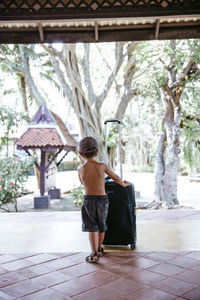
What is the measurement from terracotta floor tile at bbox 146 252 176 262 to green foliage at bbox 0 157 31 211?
5.21 m

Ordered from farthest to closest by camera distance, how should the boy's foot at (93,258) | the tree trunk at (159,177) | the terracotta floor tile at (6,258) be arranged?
the tree trunk at (159,177) → the terracotta floor tile at (6,258) → the boy's foot at (93,258)

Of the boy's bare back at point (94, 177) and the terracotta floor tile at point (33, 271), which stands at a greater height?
the boy's bare back at point (94, 177)

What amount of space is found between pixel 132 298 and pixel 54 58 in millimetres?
7308

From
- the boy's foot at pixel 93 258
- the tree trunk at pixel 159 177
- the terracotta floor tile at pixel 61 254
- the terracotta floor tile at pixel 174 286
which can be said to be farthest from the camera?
the tree trunk at pixel 159 177

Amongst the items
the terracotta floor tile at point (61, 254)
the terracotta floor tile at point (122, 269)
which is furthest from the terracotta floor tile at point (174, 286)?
the terracotta floor tile at point (61, 254)

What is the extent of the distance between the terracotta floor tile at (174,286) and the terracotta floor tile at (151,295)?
2.2 inches

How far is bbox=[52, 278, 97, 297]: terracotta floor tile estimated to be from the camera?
231cm

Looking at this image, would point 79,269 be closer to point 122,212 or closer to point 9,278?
point 9,278

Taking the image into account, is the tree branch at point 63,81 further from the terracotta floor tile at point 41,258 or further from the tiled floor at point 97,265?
the terracotta floor tile at point 41,258

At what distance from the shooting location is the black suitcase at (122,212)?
10.9 feet

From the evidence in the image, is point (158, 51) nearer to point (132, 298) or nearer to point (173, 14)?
point (173, 14)

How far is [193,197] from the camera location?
10.9 metres

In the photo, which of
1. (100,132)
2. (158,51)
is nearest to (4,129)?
(100,132)

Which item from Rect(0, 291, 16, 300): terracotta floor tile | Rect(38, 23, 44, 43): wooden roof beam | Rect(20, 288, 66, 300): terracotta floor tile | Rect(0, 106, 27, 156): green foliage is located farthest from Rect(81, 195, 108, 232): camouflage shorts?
Rect(0, 106, 27, 156): green foliage
